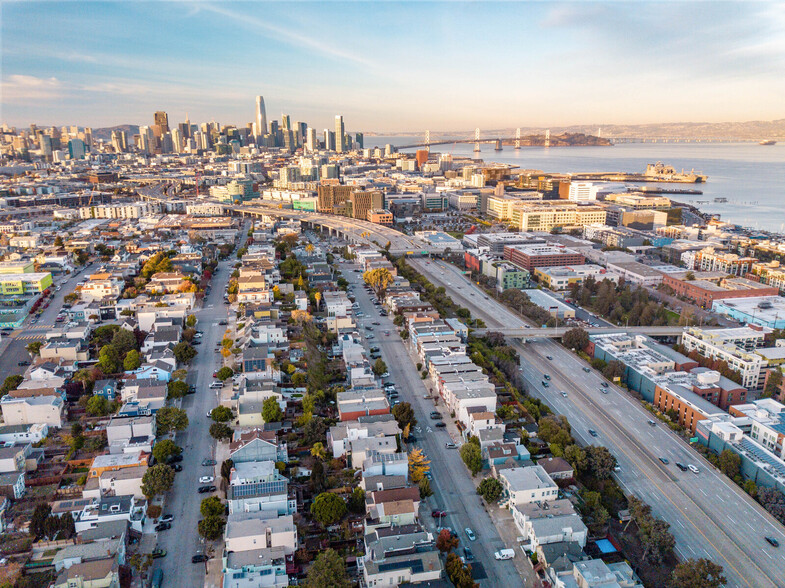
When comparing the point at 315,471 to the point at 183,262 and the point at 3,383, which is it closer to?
the point at 3,383

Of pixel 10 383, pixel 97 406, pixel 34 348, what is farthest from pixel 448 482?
pixel 34 348

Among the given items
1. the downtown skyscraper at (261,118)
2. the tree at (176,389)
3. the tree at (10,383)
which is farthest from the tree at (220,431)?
the downtown skyscraper at (261,118)

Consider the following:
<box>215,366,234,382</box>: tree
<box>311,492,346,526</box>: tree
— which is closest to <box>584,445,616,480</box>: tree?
<box>311,492,346,526</box>: tree

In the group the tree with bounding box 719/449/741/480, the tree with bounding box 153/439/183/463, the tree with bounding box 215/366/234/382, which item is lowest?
the tree with bounding box 719/449/741/480

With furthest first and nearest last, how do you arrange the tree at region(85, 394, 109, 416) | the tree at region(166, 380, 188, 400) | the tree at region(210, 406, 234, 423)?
the tree at region(166, 380, 188, 400) → the tree at region(85, 394, 109, 416) → the tree at region(210, 406, 234, 423)

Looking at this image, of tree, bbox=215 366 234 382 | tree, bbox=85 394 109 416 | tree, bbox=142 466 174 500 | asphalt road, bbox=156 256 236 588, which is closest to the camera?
asphalt road, bbox=156 256 236 588

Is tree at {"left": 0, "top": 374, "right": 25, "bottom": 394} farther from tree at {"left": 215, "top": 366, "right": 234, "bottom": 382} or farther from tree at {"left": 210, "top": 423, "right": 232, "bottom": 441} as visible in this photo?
tree at {"left": 210, "top": 423, "right": 232, "bottom": 441}
